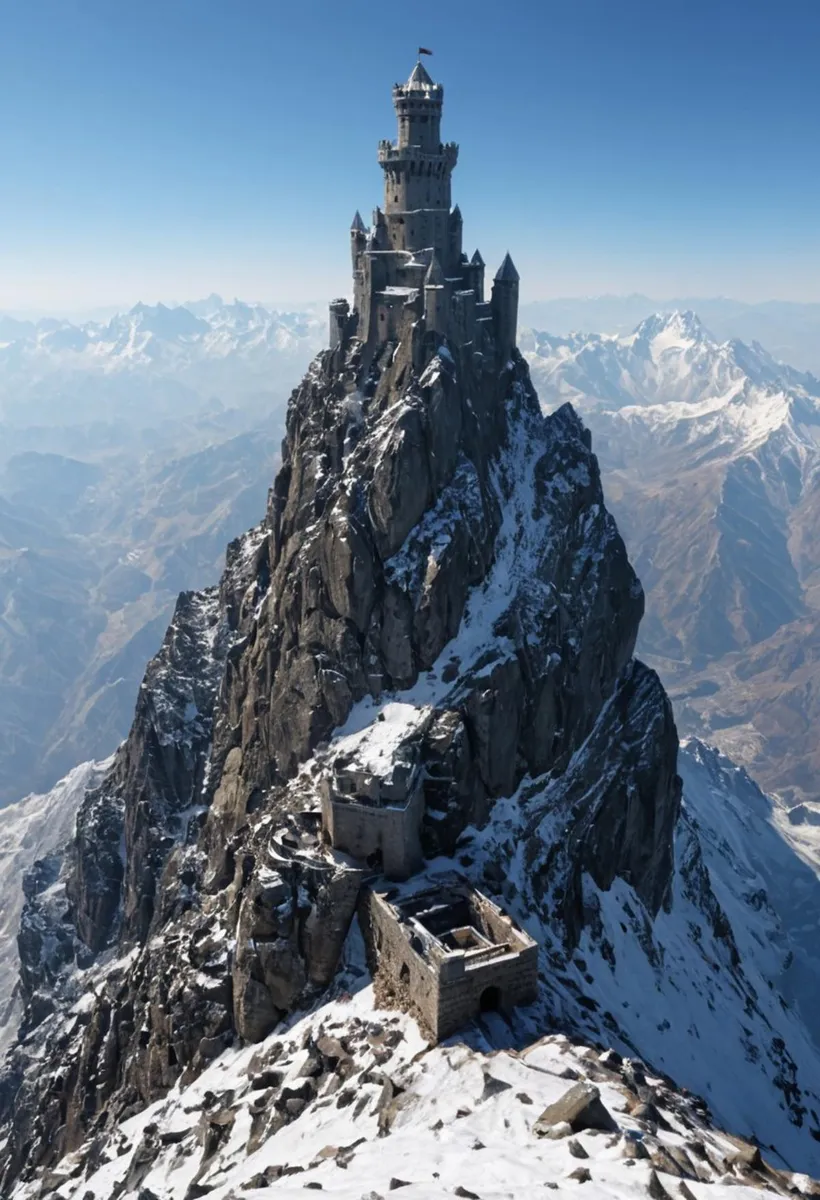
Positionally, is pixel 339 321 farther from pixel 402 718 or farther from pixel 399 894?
pixel 399 894

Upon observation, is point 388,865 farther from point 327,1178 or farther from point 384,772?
point 327,1178

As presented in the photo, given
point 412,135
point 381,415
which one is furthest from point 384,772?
point 412,135

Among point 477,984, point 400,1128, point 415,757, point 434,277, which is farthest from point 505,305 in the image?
point 400,1128

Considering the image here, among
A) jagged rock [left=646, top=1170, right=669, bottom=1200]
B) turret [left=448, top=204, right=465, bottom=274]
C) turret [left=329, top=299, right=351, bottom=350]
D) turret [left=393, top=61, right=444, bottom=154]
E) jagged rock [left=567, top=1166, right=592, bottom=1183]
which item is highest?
turret [left=393, top=61, right=444, bottom=154]

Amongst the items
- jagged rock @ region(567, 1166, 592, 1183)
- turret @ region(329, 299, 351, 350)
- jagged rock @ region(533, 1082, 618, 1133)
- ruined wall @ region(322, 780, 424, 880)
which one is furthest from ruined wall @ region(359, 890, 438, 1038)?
turret @ region(329, 299, 351, 350)

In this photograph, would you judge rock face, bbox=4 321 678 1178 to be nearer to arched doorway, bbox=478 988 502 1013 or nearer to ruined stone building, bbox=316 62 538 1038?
ruined stone building, bbox=316 62 538 1038

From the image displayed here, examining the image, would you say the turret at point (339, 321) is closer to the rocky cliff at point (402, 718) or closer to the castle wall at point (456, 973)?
the rocky cliff at point (402, 718)
